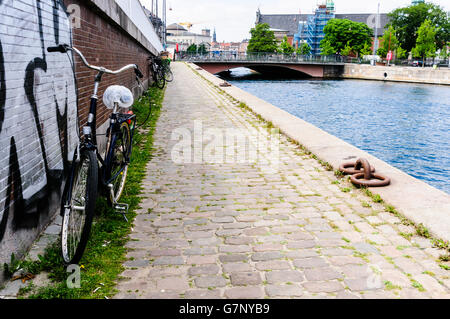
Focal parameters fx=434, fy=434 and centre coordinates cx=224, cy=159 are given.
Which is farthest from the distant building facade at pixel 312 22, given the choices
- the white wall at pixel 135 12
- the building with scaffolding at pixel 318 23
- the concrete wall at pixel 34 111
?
the concrete wall at pixel 34 111

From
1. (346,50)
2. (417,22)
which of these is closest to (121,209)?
(346,50)

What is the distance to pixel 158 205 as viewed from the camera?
4504 millimetres

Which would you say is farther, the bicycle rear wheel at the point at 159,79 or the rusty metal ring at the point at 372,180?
the bicycle rear wheel at the point at 159,79

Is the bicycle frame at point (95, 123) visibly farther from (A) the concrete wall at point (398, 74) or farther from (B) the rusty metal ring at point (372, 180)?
(A) the concrete wall at point (398, 74)

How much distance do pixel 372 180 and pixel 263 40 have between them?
291 feet

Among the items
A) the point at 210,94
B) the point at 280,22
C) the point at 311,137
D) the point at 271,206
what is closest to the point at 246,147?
the point at 311,137

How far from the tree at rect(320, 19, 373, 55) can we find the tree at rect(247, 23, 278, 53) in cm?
1357

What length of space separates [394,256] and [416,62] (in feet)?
213

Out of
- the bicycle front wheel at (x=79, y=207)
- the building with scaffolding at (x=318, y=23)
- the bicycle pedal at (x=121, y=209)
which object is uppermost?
the building with scaffolding at (x=318, y=23)

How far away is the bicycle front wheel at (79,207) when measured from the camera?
288cm

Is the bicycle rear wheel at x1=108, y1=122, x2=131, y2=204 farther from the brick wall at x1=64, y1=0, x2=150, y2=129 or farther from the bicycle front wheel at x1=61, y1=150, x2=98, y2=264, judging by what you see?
the brick wall at x1=64, y1=0, x2=150, y2=129

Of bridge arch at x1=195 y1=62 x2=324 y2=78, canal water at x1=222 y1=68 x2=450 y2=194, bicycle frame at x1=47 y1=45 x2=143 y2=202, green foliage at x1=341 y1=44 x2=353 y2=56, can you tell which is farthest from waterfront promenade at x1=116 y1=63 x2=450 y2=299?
green foliage at x1=341 y1=44 x2=353 y2=56

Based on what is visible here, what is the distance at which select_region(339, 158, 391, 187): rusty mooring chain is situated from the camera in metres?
4.88

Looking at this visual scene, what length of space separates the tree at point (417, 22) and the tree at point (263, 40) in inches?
979
